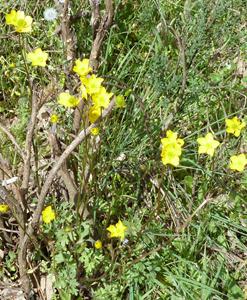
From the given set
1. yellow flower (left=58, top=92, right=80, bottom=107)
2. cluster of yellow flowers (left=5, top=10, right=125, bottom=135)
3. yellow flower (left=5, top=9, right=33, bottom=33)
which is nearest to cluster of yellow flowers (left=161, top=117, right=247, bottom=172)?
cluster of yellow flowers (left=5, top=10, right=125, bottom=135)

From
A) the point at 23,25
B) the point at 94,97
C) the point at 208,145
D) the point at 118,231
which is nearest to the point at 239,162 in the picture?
the point at 208,145

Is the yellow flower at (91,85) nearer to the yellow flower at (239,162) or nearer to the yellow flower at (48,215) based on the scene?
the yellow flower at (48,215)

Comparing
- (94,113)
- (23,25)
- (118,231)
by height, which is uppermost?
(23,25)

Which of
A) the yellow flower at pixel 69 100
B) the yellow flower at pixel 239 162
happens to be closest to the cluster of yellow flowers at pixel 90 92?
the yellow flower at pixel 69 100

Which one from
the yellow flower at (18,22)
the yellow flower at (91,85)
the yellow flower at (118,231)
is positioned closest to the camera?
the yellow flower at (91,85)

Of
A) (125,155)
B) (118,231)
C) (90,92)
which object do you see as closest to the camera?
(90,92)

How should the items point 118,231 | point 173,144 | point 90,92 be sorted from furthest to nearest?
1. point 118,231
2. point 173,144
3. point 90,92

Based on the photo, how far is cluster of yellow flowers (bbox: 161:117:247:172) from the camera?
5.17ft

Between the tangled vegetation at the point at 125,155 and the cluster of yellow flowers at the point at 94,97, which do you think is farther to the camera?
the tangled vegetation at the point at 125,155

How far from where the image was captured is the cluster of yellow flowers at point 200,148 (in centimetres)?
158

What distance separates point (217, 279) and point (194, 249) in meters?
0.15

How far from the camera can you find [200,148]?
1798 mm

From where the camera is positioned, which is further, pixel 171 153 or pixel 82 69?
pixel 82 69

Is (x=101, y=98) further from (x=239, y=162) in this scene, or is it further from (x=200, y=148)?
(x=239, y=162)
